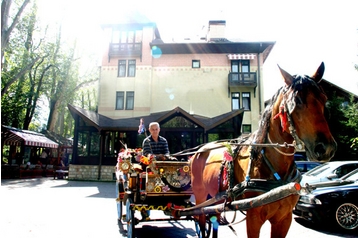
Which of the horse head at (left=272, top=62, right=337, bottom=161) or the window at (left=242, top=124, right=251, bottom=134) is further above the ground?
the window at (left=242, top=124, right=251, bottom=134)

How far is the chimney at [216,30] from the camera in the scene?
2573cm

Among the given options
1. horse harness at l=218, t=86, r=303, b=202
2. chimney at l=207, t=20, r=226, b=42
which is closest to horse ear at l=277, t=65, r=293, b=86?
horse harness at l=218, t=86, r=303, b=202

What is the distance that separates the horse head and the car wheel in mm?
5224

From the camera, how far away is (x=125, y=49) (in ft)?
79.2

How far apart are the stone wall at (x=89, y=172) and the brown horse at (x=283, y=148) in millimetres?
17152

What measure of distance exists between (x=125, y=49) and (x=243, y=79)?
11.9 m

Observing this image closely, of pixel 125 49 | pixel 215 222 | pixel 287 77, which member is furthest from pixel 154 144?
pixel 125 49

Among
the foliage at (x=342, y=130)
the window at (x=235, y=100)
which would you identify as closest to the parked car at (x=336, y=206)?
the foliage at (x=342, y=130)

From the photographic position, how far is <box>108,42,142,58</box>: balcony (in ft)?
78.7

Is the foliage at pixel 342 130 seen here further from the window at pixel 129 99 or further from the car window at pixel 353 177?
the window at pixel 129 99

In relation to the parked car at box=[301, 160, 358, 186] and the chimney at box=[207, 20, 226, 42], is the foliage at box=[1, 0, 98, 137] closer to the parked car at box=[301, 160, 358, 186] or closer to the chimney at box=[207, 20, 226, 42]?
the chimney at box=[207, 20, 226, 42]

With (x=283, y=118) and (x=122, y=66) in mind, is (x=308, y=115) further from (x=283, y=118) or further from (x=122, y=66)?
(x=122, y=66)

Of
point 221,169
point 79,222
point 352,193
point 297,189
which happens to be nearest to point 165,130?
point 79,222

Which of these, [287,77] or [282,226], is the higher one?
[287,77]
